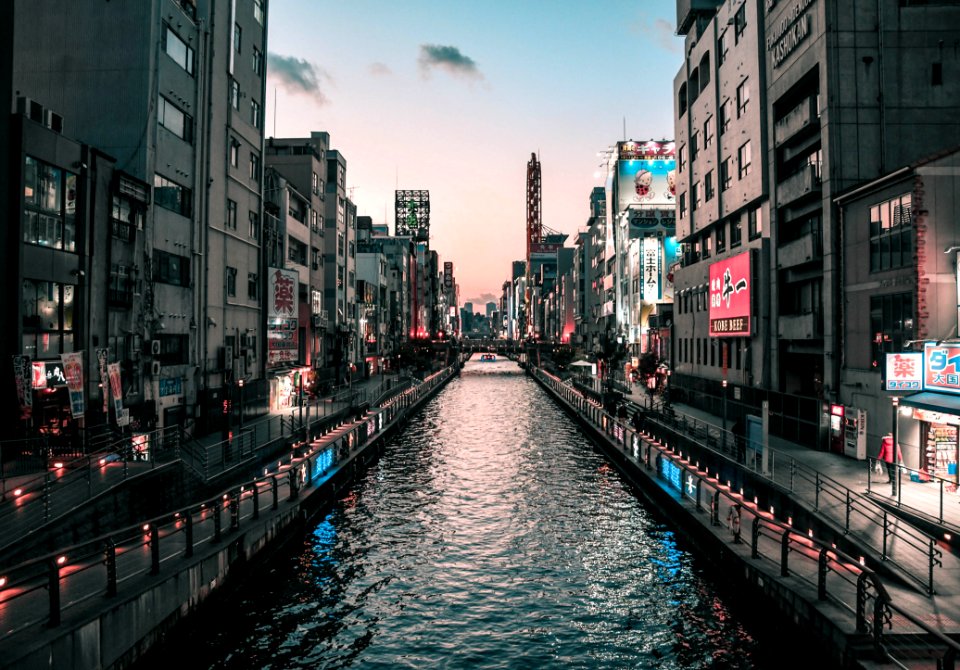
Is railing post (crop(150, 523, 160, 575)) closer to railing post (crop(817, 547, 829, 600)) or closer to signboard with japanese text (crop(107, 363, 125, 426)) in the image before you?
signboard with japanese text (crop(107, 363, 125, 426))

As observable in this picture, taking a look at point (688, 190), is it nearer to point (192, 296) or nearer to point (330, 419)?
point (330, 419)

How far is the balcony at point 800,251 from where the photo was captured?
3684 cm

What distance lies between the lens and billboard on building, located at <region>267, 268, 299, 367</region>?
48125mm

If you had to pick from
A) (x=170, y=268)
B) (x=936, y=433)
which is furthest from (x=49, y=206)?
(x=936, y=433)

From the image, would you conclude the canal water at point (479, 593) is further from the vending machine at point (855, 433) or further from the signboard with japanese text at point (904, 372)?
the signboard with japanese text at point (904, 372)

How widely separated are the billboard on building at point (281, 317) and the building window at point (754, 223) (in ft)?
111

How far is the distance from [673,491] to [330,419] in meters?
24.6

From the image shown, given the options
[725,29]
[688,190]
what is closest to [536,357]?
[688,190]

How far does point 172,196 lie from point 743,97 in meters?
38.3

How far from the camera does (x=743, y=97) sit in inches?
1858

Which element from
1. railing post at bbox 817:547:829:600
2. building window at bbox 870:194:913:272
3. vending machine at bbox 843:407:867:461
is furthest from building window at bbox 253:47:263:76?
railing post at bbox 817:547:829:600

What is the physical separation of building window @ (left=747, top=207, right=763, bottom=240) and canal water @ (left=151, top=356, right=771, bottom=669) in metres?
21.6

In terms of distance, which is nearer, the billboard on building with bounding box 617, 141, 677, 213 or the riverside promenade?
the riverside promenade

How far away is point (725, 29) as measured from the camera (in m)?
50.2
